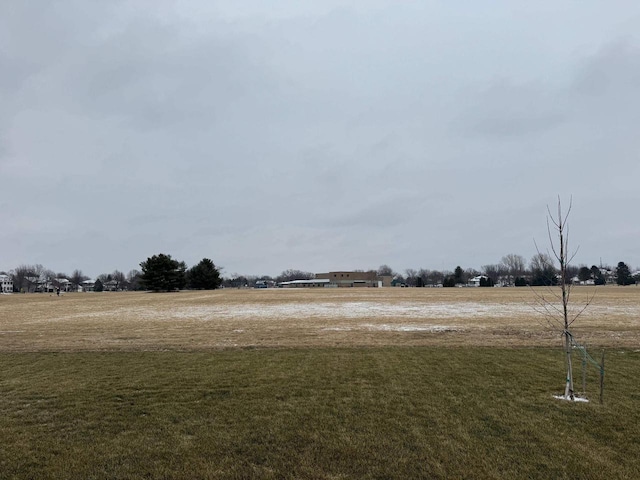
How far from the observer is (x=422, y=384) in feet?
26.5

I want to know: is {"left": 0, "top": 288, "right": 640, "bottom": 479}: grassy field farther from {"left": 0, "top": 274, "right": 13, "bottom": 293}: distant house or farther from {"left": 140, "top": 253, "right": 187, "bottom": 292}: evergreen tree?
{"left": 0, "top": 274, "right": 13, "bottom": 293}: distant house

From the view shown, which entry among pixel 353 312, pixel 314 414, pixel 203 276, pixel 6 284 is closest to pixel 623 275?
pixel 203 276

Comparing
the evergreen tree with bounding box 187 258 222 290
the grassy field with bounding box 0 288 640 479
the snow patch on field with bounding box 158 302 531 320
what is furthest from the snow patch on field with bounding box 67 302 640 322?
the evergreen tree with bounding box 187 258 222 290

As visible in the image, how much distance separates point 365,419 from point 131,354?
28.2ft

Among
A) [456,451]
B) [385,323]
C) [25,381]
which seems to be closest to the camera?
[456,451]

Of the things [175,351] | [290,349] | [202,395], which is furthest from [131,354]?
[202,395]

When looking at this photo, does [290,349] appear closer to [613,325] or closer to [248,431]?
[248,431]

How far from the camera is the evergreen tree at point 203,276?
338 ft

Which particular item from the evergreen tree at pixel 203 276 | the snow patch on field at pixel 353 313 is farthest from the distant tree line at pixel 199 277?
the snow patch on field at pixel 353 313

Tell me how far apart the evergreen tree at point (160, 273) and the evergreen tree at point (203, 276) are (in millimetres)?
14199

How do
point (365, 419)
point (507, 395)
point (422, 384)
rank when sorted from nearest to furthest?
point (365, 419) < point (507, 395) < point (422, 384)

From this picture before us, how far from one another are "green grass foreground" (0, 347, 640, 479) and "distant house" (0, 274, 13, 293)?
18229cm

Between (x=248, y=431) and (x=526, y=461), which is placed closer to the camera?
(x=526, y=461)

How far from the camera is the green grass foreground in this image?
459cm
